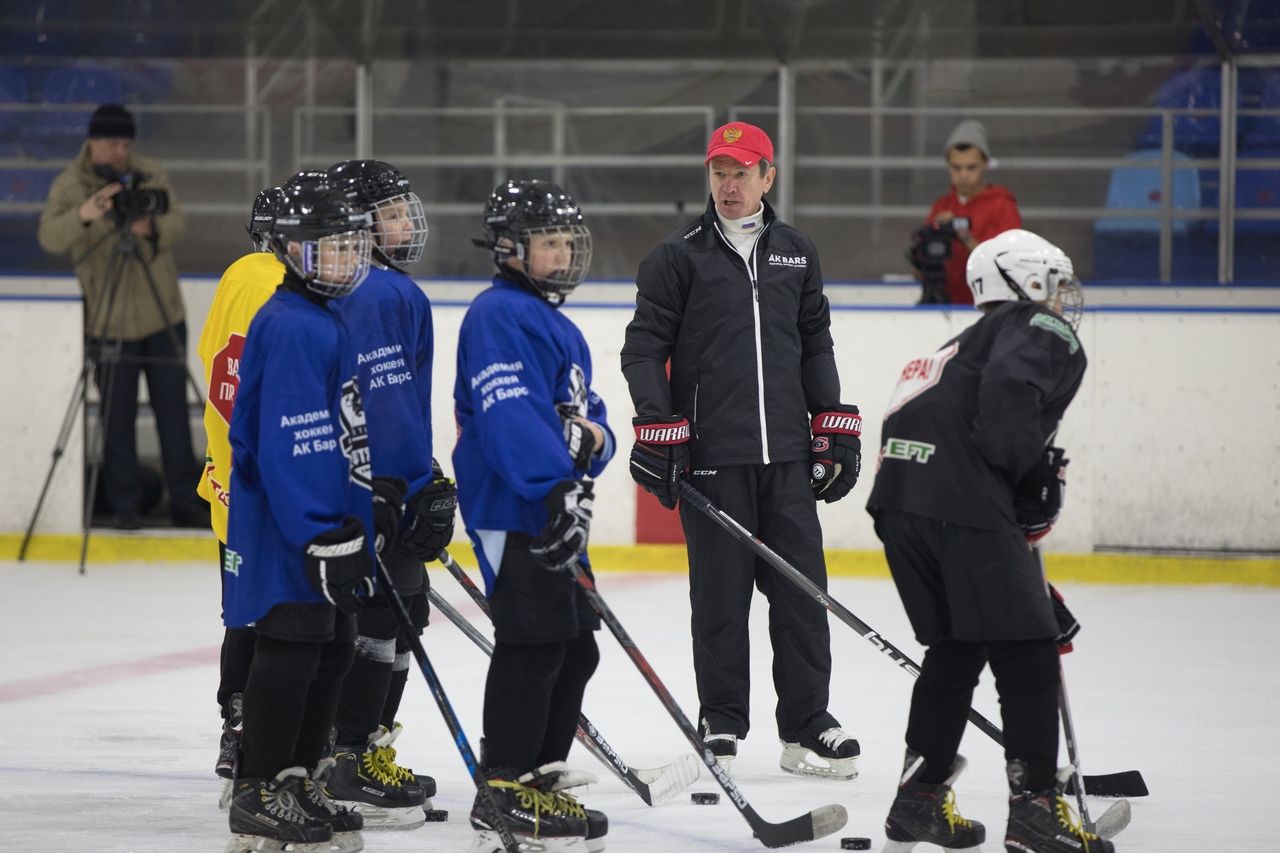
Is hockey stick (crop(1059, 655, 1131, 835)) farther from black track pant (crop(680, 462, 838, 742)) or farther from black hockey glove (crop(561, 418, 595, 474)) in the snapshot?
black hockey glove (crop(561, 418, 595, 474))

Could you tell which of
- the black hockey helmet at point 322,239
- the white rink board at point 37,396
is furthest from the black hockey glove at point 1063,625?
the white rink board at point 37,396

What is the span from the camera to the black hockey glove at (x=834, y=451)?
382cm

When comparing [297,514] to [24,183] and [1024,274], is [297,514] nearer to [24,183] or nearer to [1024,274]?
[1024,274]

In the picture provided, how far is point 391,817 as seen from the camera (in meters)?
3.18

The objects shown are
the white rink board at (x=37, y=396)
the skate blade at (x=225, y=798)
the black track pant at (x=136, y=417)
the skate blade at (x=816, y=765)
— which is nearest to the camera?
the skate blade at (x=225, y=798)

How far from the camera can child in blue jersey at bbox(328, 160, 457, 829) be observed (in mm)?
3152

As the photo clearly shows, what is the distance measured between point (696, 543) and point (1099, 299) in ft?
12.8

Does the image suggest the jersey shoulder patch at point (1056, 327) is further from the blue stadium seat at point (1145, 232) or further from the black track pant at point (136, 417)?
the blue stadium seat at point (1145, 232)

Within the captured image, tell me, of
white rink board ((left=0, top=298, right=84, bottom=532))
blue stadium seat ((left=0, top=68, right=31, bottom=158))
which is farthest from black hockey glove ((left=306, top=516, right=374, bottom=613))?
blue stadium seat ((left=0, top=68, right=31, bottom=158))

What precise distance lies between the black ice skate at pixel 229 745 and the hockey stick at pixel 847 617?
97 cm

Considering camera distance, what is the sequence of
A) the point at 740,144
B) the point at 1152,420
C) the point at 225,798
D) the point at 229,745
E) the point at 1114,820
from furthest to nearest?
the point at 1152,420 → the point at 740,144 → the point at 229,745 → the point at 225,798 → the point at 1114,820

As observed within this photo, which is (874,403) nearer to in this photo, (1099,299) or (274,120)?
(1099,299)

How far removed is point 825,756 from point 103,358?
3.68 metres

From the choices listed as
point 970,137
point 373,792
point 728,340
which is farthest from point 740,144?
point 970,137
